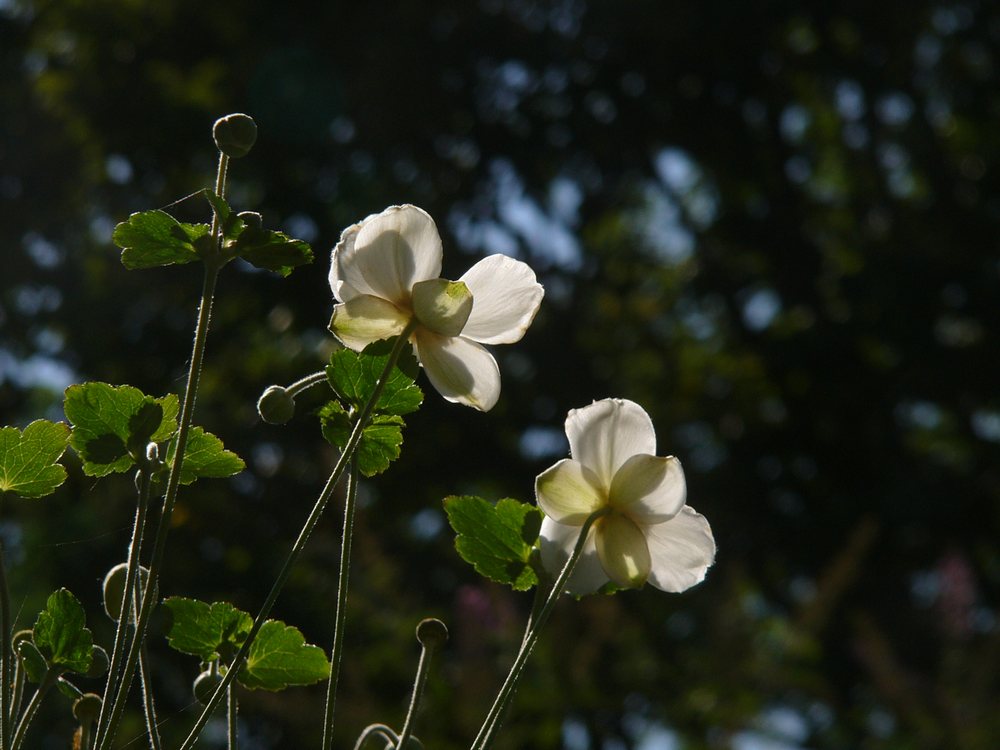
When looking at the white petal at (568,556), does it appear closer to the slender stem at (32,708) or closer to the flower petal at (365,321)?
the flower petal at (365,321)

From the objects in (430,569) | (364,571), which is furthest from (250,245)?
(430,569)

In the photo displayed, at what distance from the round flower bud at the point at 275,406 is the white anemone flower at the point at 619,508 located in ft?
0.38

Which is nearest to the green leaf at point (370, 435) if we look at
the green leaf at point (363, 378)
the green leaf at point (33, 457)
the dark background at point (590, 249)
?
the green leaf at point (363, 378)

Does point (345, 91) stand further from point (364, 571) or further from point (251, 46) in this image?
point (364, 571)

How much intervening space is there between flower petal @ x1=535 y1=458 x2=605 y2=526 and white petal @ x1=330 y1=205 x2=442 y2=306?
0.34 feet

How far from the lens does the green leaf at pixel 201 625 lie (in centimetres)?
50

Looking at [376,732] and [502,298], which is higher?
[502,298]

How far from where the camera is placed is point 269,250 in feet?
1.58

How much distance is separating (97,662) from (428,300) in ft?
→ 0.70

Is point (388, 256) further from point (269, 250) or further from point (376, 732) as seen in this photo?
point (376, 732)

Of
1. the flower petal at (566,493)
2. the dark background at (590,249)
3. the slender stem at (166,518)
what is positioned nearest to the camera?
the slender stem at (166,518)

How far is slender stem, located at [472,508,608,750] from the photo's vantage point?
44 cm

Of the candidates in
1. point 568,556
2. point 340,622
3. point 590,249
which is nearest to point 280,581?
point 340,622

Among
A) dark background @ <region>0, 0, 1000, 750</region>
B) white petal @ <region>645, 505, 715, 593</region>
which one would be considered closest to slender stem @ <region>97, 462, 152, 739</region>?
white petal @ <region>645, 505, 715, 593</region>
